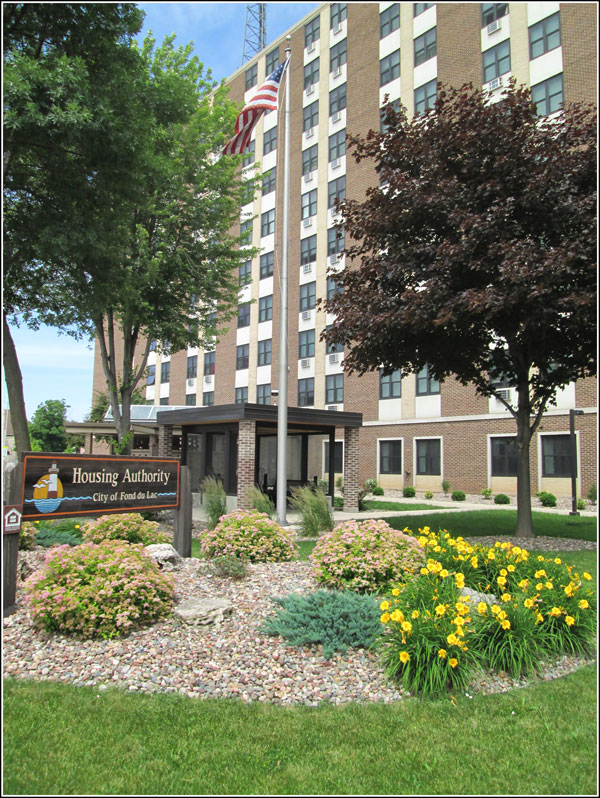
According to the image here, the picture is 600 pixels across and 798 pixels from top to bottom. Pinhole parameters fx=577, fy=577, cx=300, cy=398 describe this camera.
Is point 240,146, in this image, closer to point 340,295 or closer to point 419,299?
point 340,295

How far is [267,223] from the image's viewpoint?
37.9 m

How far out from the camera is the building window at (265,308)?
126 ft

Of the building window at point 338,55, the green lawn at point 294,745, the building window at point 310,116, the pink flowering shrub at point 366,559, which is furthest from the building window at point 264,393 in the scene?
the green lawn at point 294,745

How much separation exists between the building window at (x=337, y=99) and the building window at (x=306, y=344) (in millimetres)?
13076

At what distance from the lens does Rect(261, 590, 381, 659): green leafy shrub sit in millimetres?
4918

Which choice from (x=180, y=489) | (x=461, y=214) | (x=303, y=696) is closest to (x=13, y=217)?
(x=180, y=489)

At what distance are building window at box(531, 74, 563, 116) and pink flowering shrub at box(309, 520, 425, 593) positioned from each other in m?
23.6

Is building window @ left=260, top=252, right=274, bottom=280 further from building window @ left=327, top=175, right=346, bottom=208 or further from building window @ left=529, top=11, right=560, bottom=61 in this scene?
building window @ left=529, top=11, right=560, bottom=61

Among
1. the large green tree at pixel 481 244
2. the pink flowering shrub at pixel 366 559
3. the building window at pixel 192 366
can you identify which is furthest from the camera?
the building window at pixel 192 366

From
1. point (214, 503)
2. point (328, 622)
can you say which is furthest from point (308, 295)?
point (328, 622)

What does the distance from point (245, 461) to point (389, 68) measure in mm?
25118

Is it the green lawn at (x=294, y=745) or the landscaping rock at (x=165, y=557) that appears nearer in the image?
the green lawn at (x=294, y=745)

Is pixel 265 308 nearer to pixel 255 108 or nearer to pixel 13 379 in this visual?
pixel 255 108

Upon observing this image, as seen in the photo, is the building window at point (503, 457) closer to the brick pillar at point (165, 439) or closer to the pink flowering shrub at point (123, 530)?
the brick pillar at point (165, 439)
